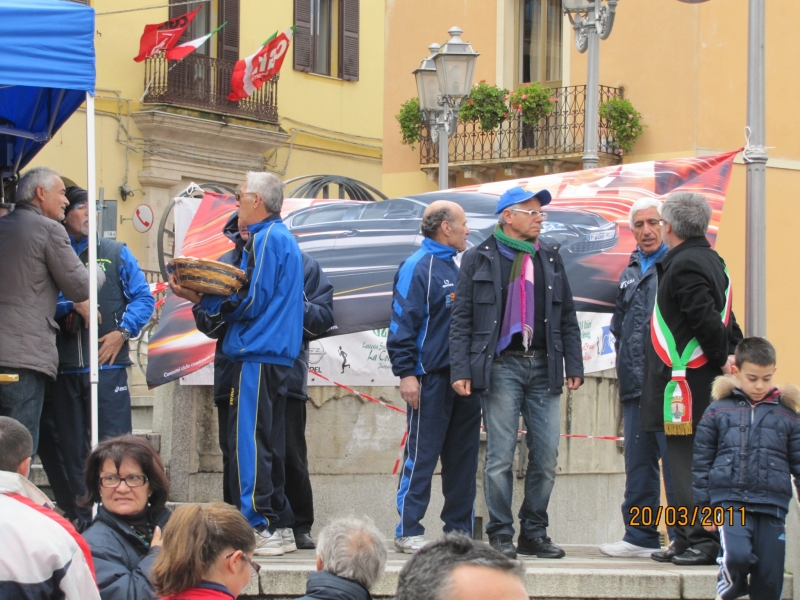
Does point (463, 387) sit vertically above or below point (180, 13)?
below

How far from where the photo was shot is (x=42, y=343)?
6.56 meters

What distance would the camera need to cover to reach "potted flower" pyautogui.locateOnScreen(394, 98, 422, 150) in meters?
23.9

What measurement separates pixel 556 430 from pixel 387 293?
2.09 metres

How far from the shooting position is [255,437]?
6.57 m

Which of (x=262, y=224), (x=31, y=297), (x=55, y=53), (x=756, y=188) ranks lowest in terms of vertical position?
(x=31, y=297)

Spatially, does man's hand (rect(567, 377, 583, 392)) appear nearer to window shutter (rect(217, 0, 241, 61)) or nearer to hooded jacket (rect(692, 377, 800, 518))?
hooded jacket (rect(692, 377, 800, 518))

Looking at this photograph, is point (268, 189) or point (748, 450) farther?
point (268, 189)

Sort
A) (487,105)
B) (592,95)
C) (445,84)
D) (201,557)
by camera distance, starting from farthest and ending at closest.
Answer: (487,105) < (445,84) < (592,95) < (201,557)

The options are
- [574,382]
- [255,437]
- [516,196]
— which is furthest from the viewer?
[574,382]

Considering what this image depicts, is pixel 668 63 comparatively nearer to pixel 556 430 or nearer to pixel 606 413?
pixel 606 413

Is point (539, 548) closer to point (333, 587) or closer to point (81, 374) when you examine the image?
point (81, 374)

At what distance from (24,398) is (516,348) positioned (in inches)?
101

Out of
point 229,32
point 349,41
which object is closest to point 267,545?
point 229,32

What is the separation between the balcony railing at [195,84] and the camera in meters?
28.2
